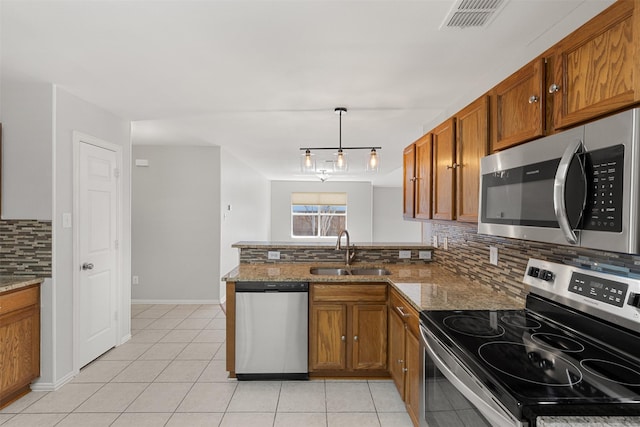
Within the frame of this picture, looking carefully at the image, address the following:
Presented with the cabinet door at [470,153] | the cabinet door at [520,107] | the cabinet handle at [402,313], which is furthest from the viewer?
the cabinet handle at [402,313]

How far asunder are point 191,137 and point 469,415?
14.3 feet

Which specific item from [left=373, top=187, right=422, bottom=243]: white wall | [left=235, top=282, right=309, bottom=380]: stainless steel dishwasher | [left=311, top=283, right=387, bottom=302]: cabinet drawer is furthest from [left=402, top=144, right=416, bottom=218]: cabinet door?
[left=373, top=187, right=422, bottom=243]: white wall

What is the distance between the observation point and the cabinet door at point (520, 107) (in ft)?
4.70

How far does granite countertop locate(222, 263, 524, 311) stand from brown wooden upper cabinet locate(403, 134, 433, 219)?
51 centimetres

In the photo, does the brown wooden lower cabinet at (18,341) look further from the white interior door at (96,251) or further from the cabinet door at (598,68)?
the cabinet door at (598,68)

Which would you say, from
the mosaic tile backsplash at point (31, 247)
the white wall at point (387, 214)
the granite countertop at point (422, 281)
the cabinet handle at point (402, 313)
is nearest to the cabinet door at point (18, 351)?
the mosaic tile backsplash at point (31, 247)

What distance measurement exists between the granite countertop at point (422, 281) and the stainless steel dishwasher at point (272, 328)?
108 millimetres

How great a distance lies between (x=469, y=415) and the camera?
1279 mm

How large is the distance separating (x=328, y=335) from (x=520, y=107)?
2.09 m

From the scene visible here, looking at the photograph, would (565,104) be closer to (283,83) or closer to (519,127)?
(519,127)

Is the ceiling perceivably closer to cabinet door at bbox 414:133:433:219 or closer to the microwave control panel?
cabinet door at bbox 414:133:433:219

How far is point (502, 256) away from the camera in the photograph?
217 cm

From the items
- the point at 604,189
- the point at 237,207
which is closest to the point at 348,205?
the point at 237,207

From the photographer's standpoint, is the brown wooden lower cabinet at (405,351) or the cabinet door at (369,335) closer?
the brown wooden lower cabinet at (405,351)
